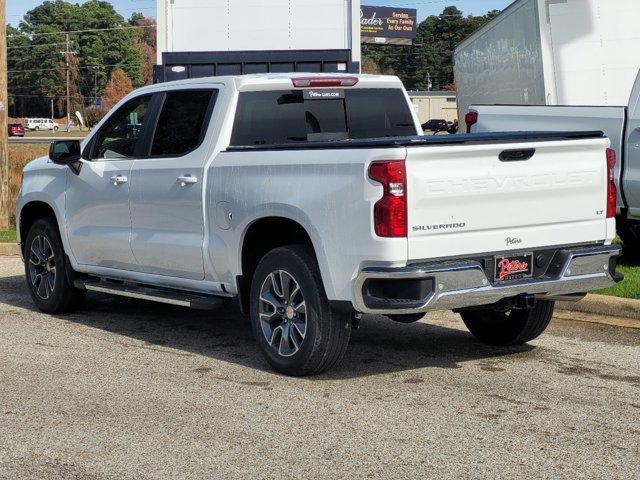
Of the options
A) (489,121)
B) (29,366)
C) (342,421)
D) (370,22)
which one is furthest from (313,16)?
(370,22)

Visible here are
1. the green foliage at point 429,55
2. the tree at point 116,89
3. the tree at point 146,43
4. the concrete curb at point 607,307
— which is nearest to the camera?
the concrete curb at point 607,307

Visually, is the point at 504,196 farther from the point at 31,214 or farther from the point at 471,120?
the point at 471,120

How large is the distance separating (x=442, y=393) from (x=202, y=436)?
1642 mm

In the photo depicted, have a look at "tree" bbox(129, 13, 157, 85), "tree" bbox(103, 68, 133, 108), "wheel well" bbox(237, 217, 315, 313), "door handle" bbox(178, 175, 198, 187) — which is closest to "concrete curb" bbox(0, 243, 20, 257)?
"door handle" bbox(178, 175, 198, 187)

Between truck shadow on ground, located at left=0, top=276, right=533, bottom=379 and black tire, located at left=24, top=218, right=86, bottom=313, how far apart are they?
16cm

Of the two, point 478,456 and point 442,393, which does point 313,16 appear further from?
point 478,456

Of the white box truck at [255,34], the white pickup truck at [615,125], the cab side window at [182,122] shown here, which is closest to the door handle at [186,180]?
the cab side window at [182,122]

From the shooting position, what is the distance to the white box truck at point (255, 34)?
15.8m

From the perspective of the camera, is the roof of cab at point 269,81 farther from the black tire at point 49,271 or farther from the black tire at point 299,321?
the black tire at point 49,271

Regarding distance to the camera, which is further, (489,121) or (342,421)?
(489,121)

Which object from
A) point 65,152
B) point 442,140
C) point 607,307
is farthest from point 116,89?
point 442,140

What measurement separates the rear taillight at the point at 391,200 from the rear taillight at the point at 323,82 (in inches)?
75.5

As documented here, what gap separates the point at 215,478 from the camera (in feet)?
17.4

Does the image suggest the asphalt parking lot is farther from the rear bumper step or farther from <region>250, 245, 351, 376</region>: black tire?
the rear bumper step
